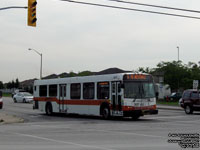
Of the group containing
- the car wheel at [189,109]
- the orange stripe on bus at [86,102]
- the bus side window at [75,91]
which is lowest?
the car wheel at [189,109]

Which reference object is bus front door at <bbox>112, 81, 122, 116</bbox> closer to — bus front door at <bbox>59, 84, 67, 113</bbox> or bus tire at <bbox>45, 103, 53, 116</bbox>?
bus front door at <bbox>59, 84, 67, 113</bbox>

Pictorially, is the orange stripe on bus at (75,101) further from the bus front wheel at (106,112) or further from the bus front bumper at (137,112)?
the bus front bumper at (137,112)

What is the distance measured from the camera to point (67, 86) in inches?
1081

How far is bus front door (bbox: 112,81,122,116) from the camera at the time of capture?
2244 cm

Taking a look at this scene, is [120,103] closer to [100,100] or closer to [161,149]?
[100,100]

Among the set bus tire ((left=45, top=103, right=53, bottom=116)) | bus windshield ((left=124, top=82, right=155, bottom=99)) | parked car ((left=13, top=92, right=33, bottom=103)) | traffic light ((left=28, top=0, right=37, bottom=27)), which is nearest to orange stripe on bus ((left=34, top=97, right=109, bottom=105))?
bus tire ((left=45, top=103, right=53, bottom=116))

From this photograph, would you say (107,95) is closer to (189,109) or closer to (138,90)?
(138,90)

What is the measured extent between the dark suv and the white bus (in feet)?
24.0

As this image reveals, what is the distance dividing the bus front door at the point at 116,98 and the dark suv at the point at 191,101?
9.43 m

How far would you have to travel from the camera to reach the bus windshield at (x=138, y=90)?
73.5 ft

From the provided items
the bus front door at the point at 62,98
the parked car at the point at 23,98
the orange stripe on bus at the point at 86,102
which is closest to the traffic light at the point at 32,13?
the orange stripe on bus at the point at 86,102

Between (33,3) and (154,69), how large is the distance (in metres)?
59.1

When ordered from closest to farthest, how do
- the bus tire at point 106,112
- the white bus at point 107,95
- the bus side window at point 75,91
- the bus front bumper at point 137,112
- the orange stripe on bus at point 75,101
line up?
1. the bus front bumper at point 137,112
2. the white bus at point 107,95
3. the bus tire at point 106,112
4. the orange stripe on bus at point 75,101
5. the bus side window at point 75,91

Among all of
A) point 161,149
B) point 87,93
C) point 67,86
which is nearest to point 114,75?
point 87,93
